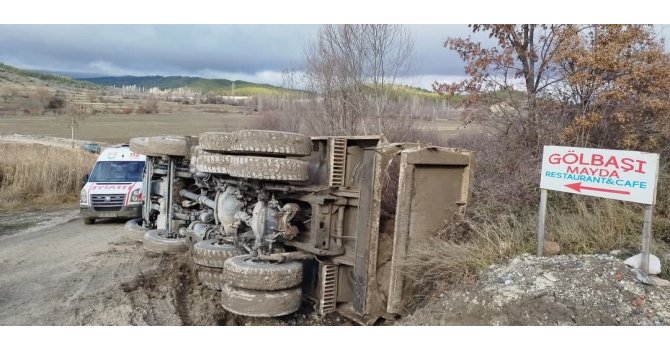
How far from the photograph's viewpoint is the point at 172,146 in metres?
7.91

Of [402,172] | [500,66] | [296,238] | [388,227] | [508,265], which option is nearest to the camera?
[508,265]

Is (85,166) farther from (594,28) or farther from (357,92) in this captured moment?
(594,28)

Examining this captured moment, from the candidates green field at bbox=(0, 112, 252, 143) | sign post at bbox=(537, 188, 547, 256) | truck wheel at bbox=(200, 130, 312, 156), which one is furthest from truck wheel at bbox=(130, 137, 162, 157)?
green field at bbox=(0, 112, 252, 143)

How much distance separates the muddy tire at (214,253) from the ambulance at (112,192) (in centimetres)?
658

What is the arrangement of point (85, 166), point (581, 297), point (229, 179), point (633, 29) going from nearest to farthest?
point (581, 297) → point (229, 179) → point (633, 29) → point (85, 166)

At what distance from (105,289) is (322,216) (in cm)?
300

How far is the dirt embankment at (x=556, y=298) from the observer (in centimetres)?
394

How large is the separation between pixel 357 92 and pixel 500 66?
826 centimetres

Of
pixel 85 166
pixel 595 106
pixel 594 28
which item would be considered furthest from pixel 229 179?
pixel 85 166

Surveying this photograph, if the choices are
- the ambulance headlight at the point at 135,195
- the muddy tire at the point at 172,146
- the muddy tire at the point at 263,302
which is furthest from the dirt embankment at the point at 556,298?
the ambulance headlight at the point at 135,195

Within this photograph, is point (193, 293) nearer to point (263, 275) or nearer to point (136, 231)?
point (263, 275)

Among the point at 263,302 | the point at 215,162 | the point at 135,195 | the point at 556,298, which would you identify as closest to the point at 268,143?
the point at 215,162

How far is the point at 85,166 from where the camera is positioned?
736 inches

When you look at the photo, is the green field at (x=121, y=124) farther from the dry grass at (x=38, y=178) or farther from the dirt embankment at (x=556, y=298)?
the dirt embankment at (x=556, y=298)
